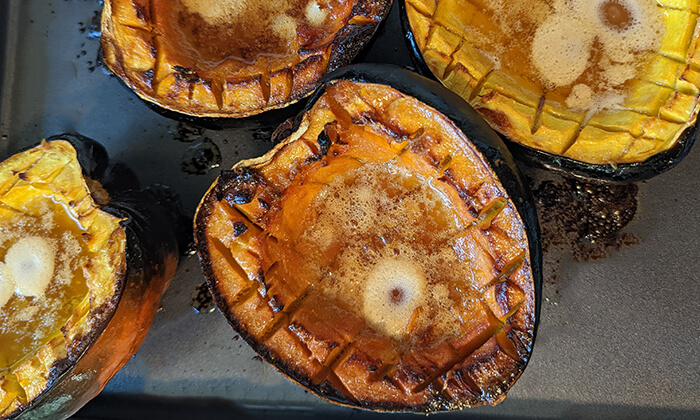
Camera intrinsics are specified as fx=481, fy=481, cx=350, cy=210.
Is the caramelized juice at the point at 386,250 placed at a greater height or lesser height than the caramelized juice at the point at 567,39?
lesser

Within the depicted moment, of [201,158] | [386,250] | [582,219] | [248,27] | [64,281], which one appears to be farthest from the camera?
[201,158]

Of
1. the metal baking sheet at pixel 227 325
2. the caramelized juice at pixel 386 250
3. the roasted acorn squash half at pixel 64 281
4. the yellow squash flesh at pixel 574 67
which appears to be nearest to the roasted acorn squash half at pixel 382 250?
the caramelized juice at pixel 386 250

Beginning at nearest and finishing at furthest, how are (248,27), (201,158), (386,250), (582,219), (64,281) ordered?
(386,250) → (64,281) → (248,27) → (582,219) → (201,158)

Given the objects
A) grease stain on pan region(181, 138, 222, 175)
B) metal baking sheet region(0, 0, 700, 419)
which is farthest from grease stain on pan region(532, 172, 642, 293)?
grease stain on pan region(181, 138, 222, 175)

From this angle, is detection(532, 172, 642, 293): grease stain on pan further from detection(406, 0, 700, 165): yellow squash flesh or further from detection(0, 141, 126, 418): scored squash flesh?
detection(0, 141, 126, 418): scored squash flesh

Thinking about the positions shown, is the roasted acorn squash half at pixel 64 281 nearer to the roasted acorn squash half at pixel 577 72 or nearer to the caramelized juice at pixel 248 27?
the caramelized juice at pixel 248 27

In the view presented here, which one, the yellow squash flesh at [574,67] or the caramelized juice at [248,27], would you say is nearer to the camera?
the yellow squash flesh at [574,67]

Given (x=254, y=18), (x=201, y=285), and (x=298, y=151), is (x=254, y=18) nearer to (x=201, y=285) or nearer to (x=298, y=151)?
(x=298, y=151)

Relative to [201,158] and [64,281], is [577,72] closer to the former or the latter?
[201,158]

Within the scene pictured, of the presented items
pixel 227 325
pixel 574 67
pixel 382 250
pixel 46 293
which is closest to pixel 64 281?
pixel 46 293
